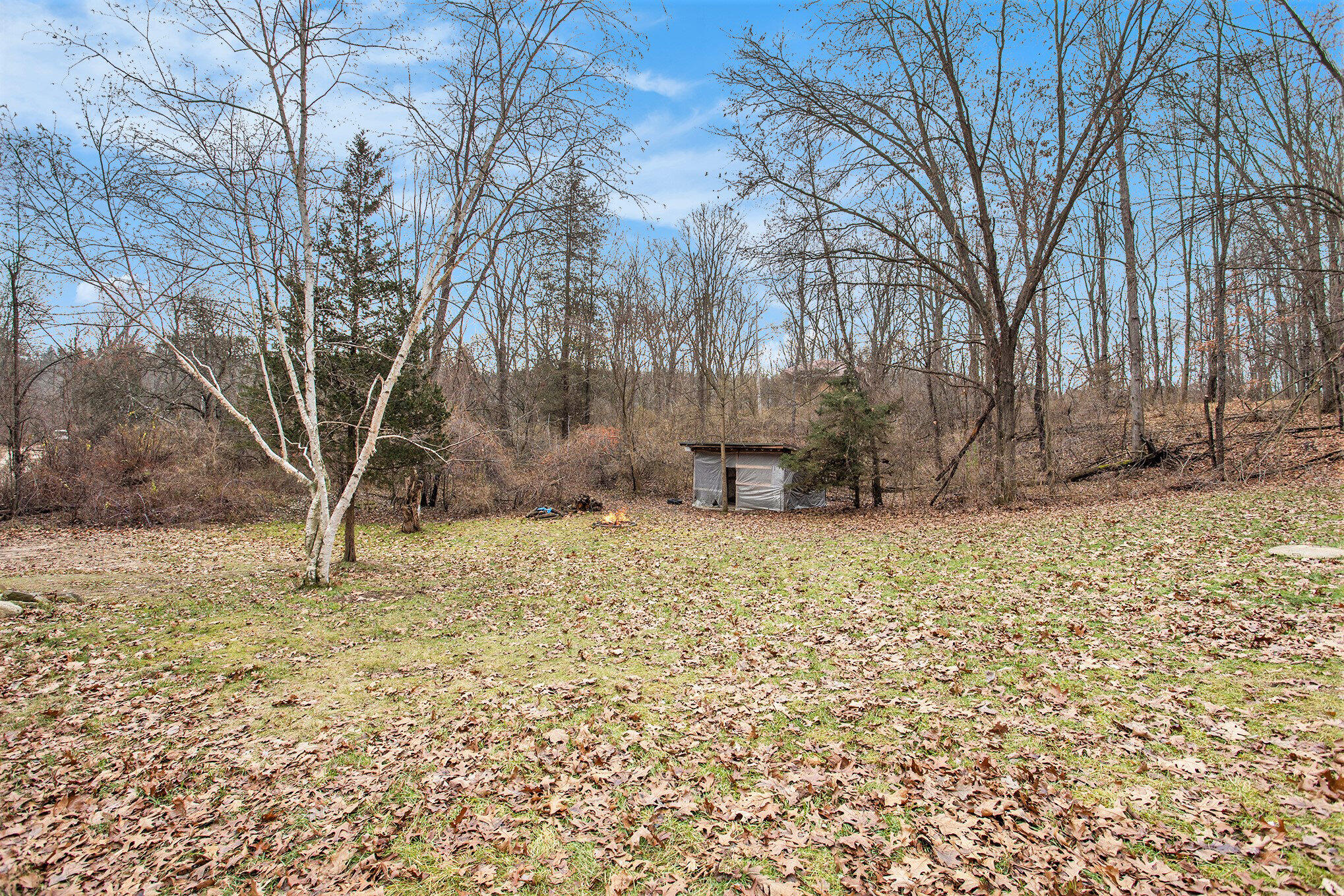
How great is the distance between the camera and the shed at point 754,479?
75.8 feet

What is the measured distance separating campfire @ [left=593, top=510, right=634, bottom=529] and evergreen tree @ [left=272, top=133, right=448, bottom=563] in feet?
18.7

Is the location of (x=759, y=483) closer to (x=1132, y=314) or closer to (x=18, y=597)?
(x=1132, y=314)

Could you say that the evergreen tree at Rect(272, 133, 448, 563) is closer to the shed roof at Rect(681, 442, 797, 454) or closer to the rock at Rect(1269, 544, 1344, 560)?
the shed roof at Rect(681, 442, 797, 454)

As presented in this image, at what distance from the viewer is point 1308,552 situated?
7410 mm

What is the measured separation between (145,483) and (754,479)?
2071 centimetres

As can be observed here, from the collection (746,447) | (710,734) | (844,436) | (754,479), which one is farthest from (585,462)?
(710,734)

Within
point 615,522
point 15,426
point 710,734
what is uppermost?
point 15,426

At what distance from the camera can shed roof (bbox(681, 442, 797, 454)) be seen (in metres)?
22.6

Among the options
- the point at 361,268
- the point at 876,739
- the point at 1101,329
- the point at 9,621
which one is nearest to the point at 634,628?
the point at 876,739

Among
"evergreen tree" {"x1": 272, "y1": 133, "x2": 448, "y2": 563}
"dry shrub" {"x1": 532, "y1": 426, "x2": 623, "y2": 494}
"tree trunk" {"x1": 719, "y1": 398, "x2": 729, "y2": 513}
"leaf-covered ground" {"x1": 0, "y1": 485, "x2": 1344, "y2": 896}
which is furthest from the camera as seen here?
"dry shrub" {"x1": 532, "y1": 426, "x2": 623, "y2": 494}

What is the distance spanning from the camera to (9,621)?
683 centimetres

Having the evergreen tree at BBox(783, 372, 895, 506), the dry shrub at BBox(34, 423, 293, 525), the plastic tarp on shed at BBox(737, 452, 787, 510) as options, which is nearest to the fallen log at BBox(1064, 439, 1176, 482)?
the evergreen tree at BBox(783, 372, 895, 506)

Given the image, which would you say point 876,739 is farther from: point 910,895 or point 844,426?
point 844,426

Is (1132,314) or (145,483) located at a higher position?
(1132,314)
